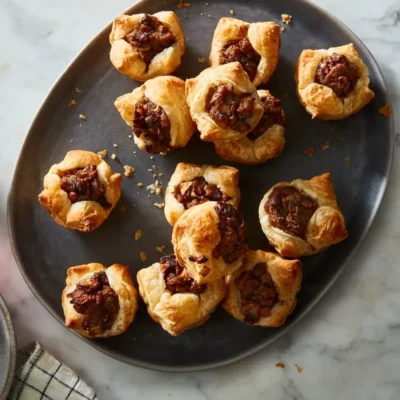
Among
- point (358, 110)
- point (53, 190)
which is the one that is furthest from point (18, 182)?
point (358, 110)

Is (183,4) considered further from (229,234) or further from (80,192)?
(229,234)

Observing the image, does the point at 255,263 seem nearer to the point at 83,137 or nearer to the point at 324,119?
the point at 324,119

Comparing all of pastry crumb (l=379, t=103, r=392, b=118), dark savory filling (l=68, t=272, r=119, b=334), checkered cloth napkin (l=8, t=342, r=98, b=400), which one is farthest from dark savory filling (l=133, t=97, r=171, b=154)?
checkered cloth napkin (l=8, t=342, r=98, b=400)

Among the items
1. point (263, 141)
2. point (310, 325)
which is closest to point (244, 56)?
point (263, 141)

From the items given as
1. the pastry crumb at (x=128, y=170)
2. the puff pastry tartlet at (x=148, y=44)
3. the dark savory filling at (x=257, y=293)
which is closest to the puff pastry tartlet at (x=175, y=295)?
the dark savory filling at (x=257, y=293)

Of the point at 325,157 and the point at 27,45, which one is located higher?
the point at 27,45

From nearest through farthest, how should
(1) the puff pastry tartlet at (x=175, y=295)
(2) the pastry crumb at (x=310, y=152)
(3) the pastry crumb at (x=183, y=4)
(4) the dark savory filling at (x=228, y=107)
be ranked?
(4) the dark savory filling at (x=228, y=107) → (1) the puff pastry tartlet at (x=175, y=295) → (2) the pastry crumb at (x=310, y=152) → (3) the pastry crumb at (x=183, y=4)

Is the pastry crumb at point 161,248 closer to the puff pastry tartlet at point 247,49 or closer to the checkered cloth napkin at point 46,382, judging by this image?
the checkered cloth napkin at point 46,382
